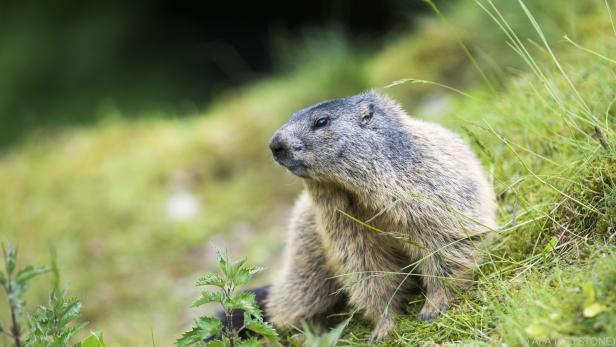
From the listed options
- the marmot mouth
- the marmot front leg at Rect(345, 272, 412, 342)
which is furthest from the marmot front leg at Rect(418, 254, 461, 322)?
the marmot mouth

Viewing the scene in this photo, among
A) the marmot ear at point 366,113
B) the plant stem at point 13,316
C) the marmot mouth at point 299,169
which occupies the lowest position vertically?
the plant stem at point 13,316

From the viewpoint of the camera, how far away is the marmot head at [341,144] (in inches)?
136

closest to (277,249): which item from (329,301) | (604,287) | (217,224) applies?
(217,224)

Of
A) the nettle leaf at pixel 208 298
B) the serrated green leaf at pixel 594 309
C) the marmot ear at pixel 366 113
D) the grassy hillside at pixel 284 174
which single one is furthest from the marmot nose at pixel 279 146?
the serrated green leaf at pixel 594 309

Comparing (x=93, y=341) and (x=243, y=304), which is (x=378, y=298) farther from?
(x=93, y=341)

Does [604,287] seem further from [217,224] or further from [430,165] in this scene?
[217,224]

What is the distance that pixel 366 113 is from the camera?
3607 mm

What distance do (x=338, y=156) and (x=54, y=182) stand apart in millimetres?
5713

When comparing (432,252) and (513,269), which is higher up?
(432,252)

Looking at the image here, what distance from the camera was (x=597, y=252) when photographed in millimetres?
2949

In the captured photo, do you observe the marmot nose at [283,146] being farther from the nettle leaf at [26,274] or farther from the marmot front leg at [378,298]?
the nettle leaf at [26,274]

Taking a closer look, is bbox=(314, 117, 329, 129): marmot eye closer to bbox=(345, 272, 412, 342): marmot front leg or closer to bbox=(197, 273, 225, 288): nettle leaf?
bbox=(345, 272, 412, 342): marmot front leg

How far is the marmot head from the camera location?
11.4 ft

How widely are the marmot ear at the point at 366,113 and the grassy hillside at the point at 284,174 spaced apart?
69 cm
